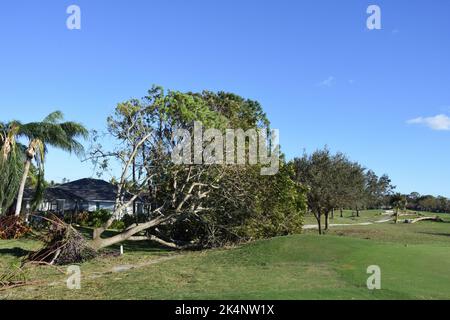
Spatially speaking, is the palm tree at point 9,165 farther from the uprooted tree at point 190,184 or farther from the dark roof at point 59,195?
the dark roof at point 59,195

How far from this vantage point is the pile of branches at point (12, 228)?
81.5ft

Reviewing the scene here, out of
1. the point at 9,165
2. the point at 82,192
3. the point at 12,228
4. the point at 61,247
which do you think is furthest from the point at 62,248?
the point at 82,192

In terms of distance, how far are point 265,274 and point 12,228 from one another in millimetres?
17115

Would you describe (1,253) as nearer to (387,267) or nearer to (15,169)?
(15,169)

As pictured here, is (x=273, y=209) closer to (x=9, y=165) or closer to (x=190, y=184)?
(x=190, y=184)

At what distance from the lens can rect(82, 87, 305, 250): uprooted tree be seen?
21.7 m

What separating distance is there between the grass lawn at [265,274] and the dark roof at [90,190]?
25.3m

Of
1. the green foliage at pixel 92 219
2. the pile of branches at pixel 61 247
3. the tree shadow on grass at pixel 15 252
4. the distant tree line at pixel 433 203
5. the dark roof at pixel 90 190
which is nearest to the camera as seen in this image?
the pile of branches at pixel 61 247

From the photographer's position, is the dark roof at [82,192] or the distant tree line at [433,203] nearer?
the dark roof at [82,192]

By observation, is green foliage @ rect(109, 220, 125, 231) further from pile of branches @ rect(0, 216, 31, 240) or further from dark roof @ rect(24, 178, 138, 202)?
dark roof @ rect(24, 178, 138, 202)

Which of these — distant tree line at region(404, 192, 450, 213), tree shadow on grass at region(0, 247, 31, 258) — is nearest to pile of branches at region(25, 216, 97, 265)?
tree shadow on grass at region(0, 247, 31, 258)

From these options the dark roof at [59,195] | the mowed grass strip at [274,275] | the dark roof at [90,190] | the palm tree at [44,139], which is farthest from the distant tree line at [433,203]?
the mowed grass strip at [274,275]

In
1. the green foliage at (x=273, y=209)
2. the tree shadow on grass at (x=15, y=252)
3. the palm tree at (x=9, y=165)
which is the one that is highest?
the palm tree at (x=9, y=165)
